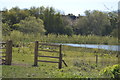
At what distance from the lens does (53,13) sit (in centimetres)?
4291

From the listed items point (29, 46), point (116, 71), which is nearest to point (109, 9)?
point (116, 71)

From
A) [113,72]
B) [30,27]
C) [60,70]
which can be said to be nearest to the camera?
[113,72]

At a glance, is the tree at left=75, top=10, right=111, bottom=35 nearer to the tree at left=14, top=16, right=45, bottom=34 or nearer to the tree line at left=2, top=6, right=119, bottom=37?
the tree line at left=2, top=6, right=119, bottom=37

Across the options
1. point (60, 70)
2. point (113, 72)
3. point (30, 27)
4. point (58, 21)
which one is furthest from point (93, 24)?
point (113, 72)

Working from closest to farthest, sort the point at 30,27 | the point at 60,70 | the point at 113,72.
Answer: the point at 113,72, the point at 60,70, the point at 30,27

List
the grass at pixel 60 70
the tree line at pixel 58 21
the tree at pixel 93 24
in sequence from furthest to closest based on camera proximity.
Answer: the tree at pixel 93 24 < the tree line at pixel 58 21 < the grass at pixel 60 70

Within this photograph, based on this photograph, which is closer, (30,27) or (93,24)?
(30,27)

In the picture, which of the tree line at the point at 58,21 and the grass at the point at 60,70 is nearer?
the grass at the point at 60,70

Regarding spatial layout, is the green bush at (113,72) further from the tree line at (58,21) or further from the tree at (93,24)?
the tree at (93,24)

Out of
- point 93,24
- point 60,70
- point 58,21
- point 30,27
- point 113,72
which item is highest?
point 58,21

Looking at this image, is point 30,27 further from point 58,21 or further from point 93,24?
point 93,24

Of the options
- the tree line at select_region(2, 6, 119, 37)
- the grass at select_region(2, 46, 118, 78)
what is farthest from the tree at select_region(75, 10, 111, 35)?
the grass at select_region(2, 46, 118, 78)

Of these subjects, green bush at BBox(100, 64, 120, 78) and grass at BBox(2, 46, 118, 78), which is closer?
green bush at BBox(100, 64, 120, 78)

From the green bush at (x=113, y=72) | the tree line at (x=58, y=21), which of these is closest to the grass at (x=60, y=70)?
the green bush at (x=113, y=72)
